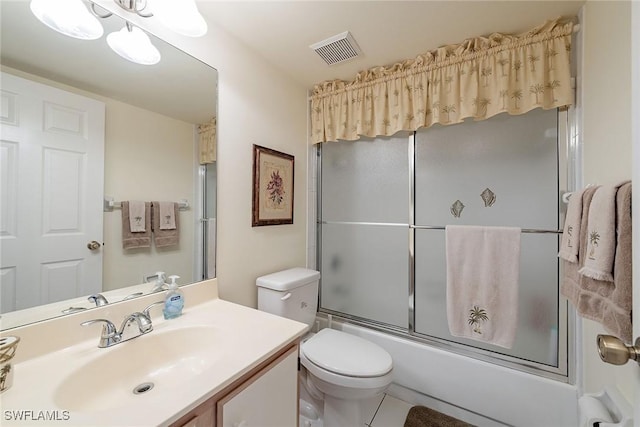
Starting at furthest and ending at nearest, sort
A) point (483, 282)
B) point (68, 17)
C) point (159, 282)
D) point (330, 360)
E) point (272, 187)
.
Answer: point (272, 187) → point (483, 282) → point (330, 360) → point (159, 282) → point (68, 17)

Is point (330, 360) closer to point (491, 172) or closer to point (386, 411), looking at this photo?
point (386, 411)

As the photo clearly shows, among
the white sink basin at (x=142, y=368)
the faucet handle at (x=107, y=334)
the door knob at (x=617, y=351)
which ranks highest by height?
the door knob at (x=617, y=351)

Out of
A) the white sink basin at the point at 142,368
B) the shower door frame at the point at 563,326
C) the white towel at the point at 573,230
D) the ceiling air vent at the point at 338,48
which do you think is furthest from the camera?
the ceiling air vent at the point at 338,48

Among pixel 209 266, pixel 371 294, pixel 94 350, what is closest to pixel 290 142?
pixel 209 266

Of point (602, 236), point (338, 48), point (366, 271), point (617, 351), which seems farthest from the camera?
point (366, 271)

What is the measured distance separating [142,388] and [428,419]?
1.56m

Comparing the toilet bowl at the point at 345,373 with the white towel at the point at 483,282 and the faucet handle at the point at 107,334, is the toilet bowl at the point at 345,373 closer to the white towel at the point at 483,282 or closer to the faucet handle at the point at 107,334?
the white towel at the point at 483,282

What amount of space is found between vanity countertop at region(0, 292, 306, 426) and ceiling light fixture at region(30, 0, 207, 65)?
3.49 ft

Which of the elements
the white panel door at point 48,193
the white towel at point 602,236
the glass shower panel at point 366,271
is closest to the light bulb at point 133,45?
the white panel door at point 48,193

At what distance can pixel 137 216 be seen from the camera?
1022 mm

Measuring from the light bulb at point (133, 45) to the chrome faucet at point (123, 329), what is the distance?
1.03m

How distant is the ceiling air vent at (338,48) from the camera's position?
54.6 inches

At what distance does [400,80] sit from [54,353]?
210 centimetres

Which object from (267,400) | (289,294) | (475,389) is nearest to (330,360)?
(289,294)
